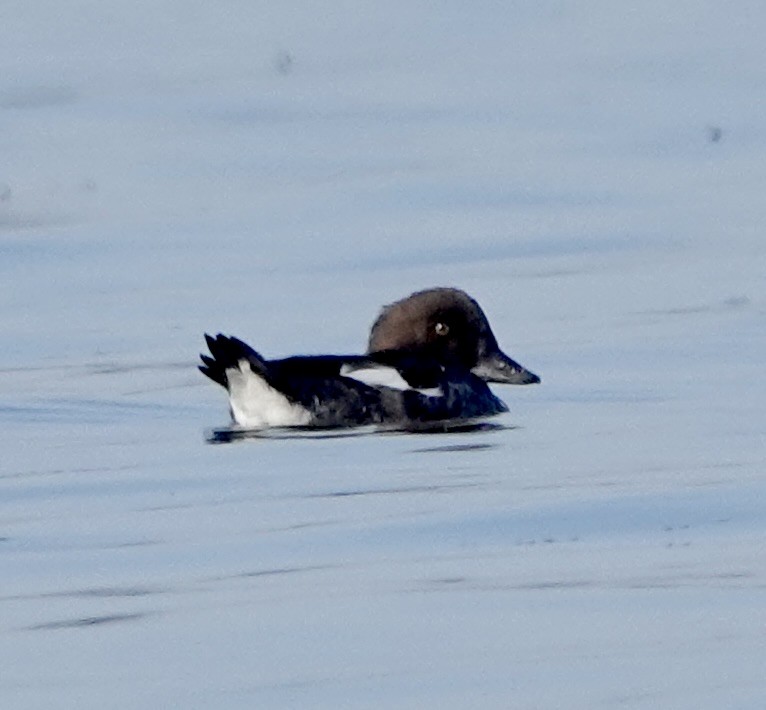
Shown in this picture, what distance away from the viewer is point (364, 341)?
51.6 feet

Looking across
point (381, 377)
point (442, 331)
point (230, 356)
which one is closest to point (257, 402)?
point (230, 356)

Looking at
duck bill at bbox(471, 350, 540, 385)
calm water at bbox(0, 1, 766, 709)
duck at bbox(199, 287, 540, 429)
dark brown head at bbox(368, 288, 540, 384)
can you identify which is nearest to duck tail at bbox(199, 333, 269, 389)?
duck at bbox(199, 287, 540, 429)

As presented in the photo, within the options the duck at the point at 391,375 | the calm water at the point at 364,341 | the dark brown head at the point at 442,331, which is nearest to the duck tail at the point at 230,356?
the duck at the point at 391,375

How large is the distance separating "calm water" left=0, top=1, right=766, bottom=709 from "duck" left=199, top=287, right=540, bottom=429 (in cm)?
25

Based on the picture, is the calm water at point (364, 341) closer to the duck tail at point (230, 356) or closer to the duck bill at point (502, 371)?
the duck bill at point (502, 371)

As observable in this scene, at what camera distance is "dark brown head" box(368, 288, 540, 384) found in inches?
547

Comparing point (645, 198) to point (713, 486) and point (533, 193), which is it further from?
point (713, 486)

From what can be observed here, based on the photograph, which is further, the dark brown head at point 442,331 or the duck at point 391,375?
the dark brown head at point 442,331

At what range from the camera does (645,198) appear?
21625 mm

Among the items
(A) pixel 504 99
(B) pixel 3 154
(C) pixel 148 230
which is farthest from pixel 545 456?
(A) pixel 504 99

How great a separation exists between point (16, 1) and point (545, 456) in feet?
80.4

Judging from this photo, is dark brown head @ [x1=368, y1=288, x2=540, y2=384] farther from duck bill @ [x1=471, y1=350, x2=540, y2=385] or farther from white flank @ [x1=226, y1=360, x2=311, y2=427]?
white flank @ [x1=226, y1=360, x2=311, y2=427]

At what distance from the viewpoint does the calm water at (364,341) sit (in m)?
7.91

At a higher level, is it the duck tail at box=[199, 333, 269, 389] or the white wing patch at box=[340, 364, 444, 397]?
the duck tail at box=[199, 333, 269, 389]
